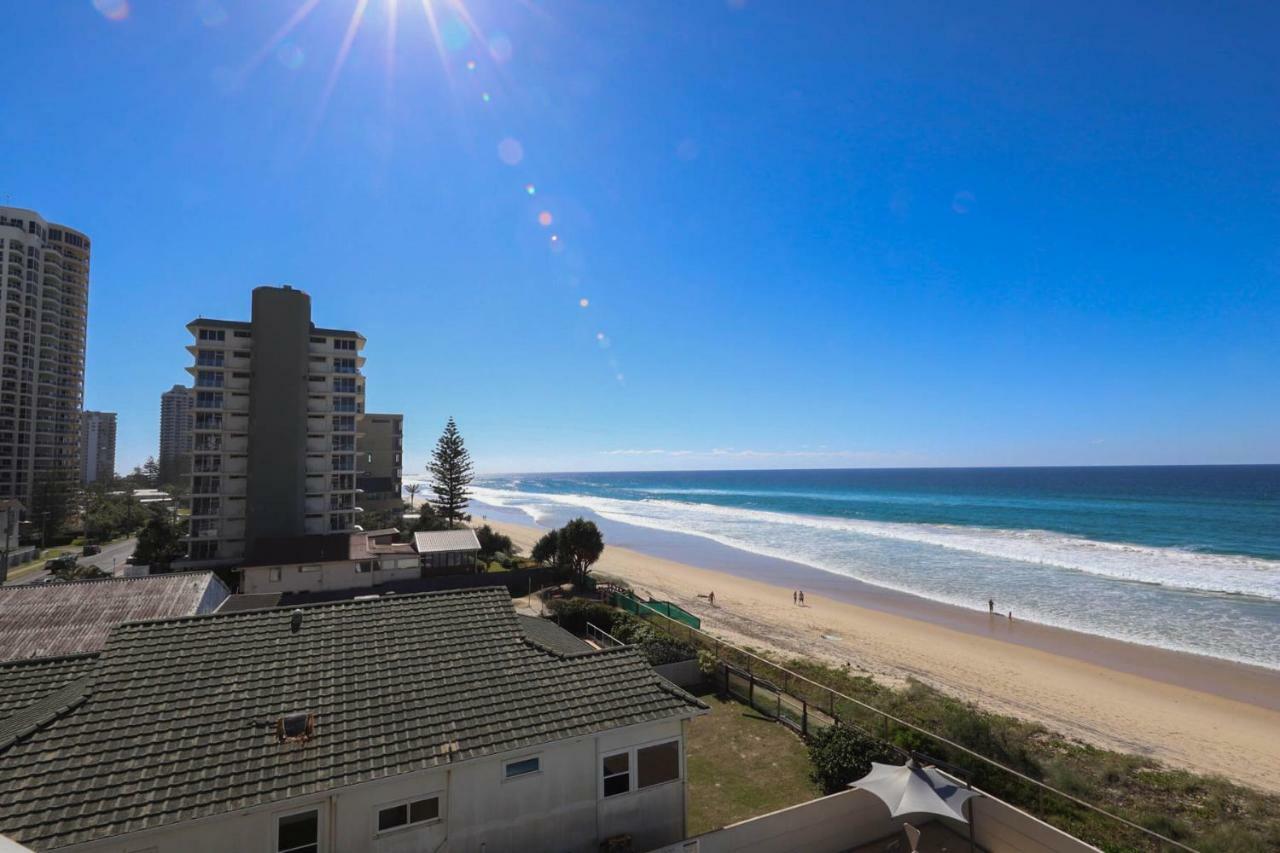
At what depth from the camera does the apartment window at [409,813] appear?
702 cm

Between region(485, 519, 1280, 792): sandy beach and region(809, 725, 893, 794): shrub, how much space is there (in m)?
9.64

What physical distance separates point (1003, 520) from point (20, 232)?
11192 cm

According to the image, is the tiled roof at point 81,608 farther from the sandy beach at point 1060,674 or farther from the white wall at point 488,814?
the sandy beach at point 1060,674

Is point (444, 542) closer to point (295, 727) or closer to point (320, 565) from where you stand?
point (320, 565)

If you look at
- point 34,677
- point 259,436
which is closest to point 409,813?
point 34,677

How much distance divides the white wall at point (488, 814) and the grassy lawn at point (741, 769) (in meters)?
1.77

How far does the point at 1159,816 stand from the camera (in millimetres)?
10703

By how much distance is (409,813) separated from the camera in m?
7.16

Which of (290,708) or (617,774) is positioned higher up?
(290,708)

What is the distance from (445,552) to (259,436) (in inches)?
741

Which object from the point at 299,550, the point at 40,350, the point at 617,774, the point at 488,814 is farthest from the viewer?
the point at 40,350

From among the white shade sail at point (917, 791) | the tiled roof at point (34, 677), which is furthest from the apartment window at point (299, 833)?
the white shade sail at point (917, 791)

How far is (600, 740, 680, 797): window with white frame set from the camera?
8383 millimetres

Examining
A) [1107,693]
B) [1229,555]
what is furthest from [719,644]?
[1229,555]
